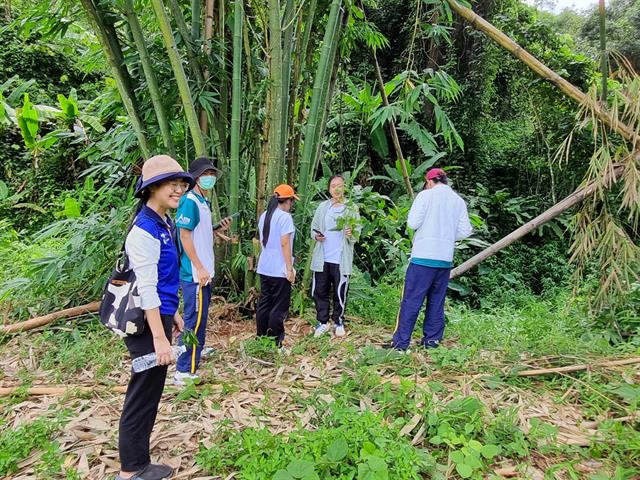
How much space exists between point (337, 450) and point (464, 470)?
1.63ft

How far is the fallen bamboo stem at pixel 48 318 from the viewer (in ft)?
10.8

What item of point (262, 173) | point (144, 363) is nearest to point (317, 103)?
point (262, 173)

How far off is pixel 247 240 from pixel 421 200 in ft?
4.93

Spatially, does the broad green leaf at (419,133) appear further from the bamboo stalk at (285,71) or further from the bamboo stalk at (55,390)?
the bamboo stalk at (55,390)

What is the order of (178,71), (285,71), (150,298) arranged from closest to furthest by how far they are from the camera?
(150,298) < (178,71) < (285,71)

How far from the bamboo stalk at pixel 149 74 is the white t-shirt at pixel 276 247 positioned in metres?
1.03

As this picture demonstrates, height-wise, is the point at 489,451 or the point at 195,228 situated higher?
the point at 195,228

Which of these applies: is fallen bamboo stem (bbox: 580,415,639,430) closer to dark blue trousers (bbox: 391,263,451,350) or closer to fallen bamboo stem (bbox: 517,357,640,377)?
fallen bamboo stem (bbox: 517,357,640,377)

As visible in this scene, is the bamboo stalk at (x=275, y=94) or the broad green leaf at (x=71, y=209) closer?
the bamboo stalk at (x=275, y=94)

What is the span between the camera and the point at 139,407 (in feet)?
5.58

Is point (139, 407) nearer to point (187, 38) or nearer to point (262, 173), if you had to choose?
point (262, 173)

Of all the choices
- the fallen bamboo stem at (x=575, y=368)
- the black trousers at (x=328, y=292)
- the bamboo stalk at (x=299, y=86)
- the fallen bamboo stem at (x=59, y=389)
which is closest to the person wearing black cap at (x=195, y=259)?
the fallen bamboo stem at (x=59, y=389)

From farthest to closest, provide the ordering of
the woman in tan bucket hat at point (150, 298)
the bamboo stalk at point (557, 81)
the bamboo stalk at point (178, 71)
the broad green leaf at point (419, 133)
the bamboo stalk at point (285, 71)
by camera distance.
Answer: the broad green leaf at point (419, 133) < the bamboo stalk at point (285, 71) < the bamboo stalk at point (557, 81) < the bamboo stalk at point (178, 71) < the woman in tan bucket hat at point (150, 298)

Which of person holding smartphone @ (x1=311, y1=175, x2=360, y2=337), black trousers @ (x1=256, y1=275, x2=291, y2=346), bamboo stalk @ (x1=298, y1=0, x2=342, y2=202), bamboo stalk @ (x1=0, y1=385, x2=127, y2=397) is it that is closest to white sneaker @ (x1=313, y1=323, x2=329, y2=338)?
person holding smartphone @ (x1=311, y1=175, x2=360, y2=337)
